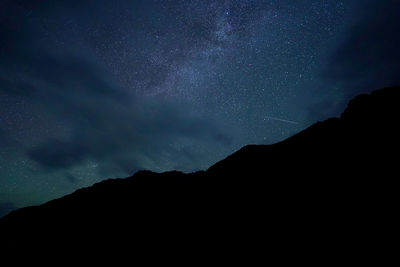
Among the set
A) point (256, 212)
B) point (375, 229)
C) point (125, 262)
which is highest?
point (256, 212)

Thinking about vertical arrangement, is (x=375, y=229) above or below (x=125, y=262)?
above

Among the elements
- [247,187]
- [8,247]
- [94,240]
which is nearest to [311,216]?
[247,187]

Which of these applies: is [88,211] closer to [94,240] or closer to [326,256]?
[94,240]

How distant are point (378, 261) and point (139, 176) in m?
26.7

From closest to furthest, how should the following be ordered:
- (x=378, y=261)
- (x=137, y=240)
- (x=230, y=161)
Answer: (x=378, y=261) → (x=137, y=240) → (x=230, y=161)

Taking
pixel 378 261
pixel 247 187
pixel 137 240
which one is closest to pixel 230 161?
pixel 247 187

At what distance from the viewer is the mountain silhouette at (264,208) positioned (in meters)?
11.3

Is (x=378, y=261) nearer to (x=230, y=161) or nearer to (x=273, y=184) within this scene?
(x=273, y=184)

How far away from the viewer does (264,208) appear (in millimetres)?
15781

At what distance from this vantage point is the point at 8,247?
21.3m

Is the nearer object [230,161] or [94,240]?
[94,240]

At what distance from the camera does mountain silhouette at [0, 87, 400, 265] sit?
11.3 m

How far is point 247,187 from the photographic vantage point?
1836cm

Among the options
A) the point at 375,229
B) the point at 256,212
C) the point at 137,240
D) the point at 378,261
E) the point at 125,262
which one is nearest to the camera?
the point at 378,261
